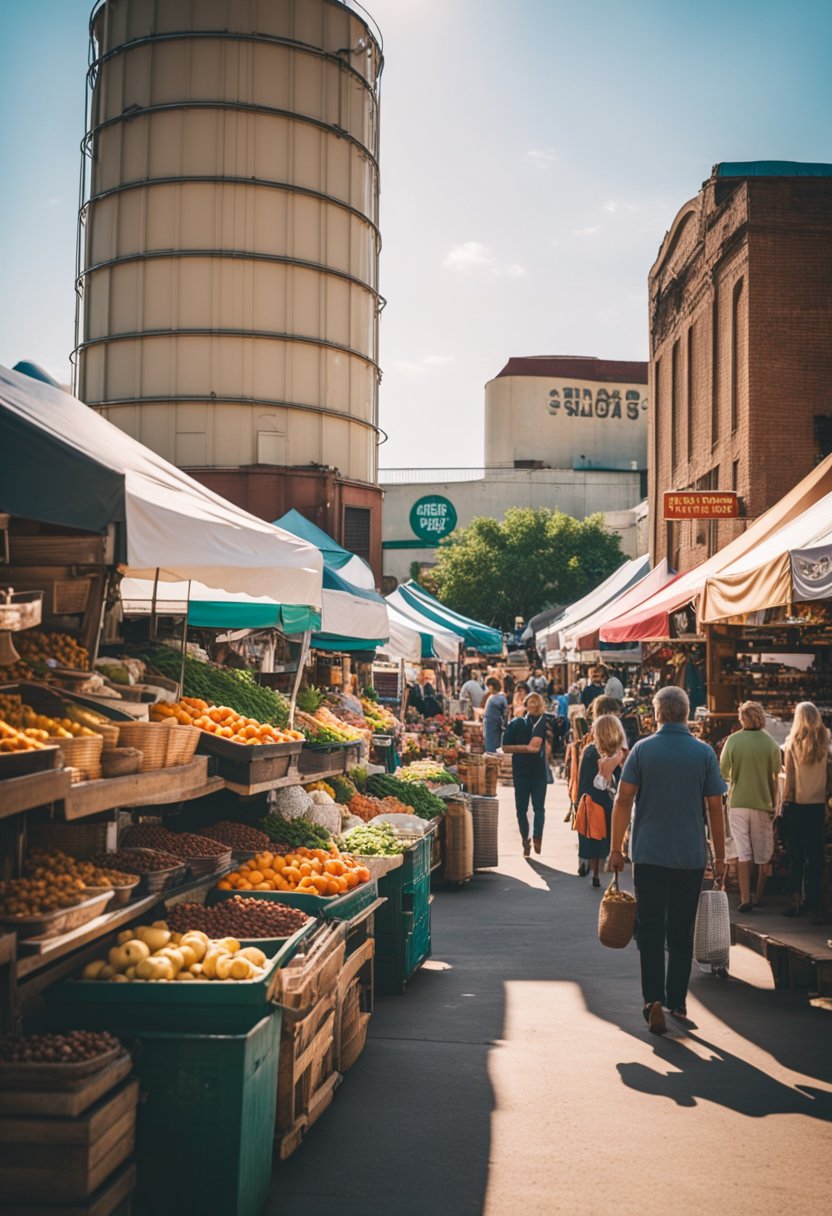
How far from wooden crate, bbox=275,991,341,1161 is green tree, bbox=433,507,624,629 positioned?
51.5 meters

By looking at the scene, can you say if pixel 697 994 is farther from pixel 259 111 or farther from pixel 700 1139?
pixel 259 111

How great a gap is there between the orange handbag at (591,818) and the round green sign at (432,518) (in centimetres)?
5115

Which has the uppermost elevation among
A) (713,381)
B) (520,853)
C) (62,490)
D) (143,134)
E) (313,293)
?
(143,134)

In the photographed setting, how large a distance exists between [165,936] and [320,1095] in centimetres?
119

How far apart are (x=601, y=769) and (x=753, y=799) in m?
2.60

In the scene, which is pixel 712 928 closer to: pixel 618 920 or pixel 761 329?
pixel 618 920

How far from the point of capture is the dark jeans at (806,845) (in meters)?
10.0

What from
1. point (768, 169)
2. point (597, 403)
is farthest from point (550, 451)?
point (768, 169)

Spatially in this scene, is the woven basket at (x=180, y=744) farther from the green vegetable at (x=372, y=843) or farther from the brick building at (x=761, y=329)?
the brick building at (x=761, y=329)

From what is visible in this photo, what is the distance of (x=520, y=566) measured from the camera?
189 feet

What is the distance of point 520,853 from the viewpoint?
16.5m

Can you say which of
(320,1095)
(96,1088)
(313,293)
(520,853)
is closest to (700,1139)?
(320,1095)

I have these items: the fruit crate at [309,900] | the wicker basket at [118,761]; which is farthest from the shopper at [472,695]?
the wicker basket at [118,761]

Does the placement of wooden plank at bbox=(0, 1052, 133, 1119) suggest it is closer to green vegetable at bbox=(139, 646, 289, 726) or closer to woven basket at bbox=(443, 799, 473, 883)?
green vegetable at bbox=(139, 646, 289, 726)
